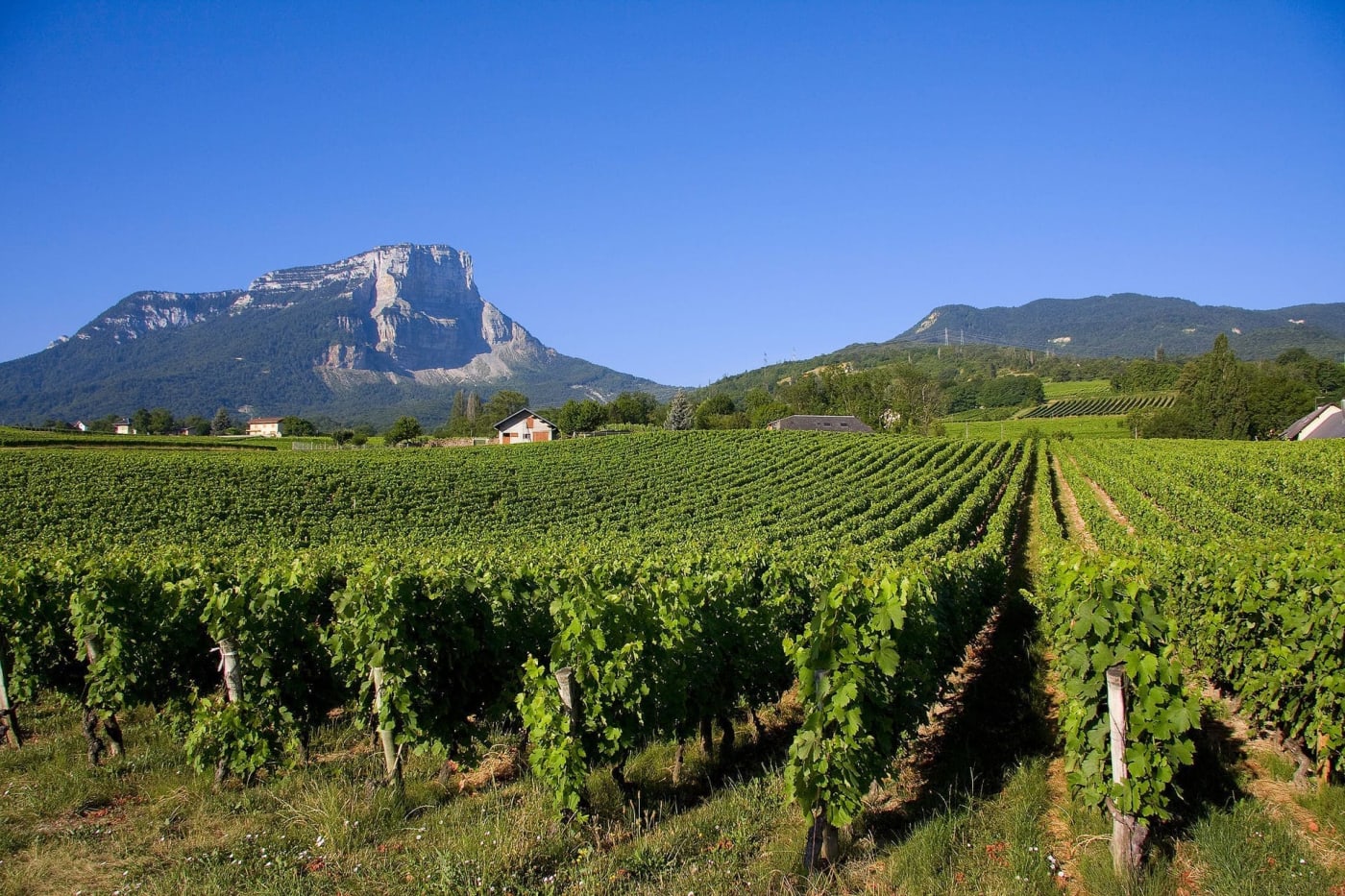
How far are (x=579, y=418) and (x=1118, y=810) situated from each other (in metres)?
95.1

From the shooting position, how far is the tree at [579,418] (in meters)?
98.4

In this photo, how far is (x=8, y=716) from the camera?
7.49m

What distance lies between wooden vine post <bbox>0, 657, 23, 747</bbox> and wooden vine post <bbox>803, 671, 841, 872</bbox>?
8034 millimetres

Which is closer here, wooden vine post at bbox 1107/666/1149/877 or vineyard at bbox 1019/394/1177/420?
wooden vine post at bbox 1107/666/1149/877

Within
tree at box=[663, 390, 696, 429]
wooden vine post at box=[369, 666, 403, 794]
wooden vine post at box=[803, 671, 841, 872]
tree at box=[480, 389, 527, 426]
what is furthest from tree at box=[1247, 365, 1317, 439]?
tree at box=[480, 389, 527, 426]

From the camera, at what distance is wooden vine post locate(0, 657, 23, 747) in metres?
7.31

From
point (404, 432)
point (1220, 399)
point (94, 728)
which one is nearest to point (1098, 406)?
point (1220, 399)

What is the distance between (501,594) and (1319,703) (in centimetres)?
692

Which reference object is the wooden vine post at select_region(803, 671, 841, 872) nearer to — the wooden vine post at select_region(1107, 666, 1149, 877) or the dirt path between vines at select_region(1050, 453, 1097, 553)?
the wooden vine post at select_region(1107, 666, 1149, 877)

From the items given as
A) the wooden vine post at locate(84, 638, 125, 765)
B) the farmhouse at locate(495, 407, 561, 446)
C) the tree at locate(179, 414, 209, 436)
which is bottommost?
the wooden vine post at locate(84, 638, 125, 765)

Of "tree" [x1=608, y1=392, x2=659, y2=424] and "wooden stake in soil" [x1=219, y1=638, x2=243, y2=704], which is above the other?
"tree" [x1=608, y1=392, x2=659, y2=424]

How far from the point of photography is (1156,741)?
486cm

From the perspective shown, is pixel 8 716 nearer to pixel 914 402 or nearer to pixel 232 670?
pixel 232 670

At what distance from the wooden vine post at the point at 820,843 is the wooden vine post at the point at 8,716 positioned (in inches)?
316
